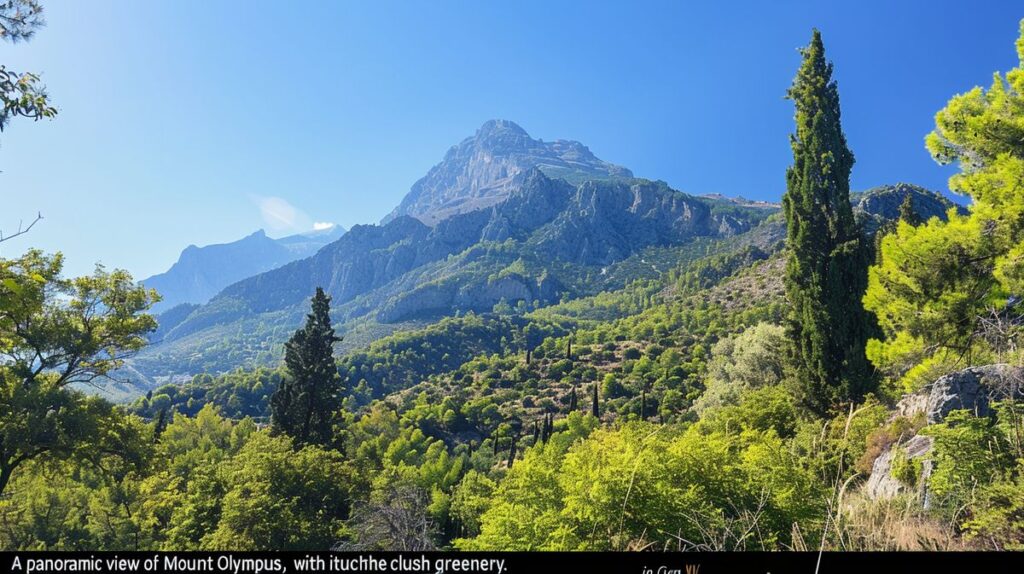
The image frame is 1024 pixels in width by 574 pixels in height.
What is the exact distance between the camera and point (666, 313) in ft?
359

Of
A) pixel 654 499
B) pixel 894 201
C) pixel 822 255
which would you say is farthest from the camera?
pixel 894 201

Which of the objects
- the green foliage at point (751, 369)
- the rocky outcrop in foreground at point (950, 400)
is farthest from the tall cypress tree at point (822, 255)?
Result: the rocky outcrop in foreground at point (950, 400)

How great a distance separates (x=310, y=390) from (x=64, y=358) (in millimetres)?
16624

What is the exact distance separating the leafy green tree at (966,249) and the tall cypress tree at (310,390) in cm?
2767

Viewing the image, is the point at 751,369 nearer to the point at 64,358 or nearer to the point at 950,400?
the point at 950,400

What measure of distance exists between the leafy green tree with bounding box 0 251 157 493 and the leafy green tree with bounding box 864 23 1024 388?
18932mm

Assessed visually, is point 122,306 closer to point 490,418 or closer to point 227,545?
point 227,545

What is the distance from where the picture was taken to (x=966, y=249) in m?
8.91

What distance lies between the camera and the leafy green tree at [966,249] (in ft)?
27.8

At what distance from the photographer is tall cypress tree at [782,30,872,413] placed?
15.7m

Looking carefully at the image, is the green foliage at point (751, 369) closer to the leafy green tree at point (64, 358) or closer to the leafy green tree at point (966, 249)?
the leafy green tree at point (966, 249)

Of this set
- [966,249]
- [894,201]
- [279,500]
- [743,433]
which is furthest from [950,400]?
[894,201]

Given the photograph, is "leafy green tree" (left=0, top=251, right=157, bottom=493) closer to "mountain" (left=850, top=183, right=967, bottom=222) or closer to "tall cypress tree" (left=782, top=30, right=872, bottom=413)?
Answer: "tall cypress tree" (left=782, top=30, right=872, bottom=413)

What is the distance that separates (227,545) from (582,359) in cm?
8018
